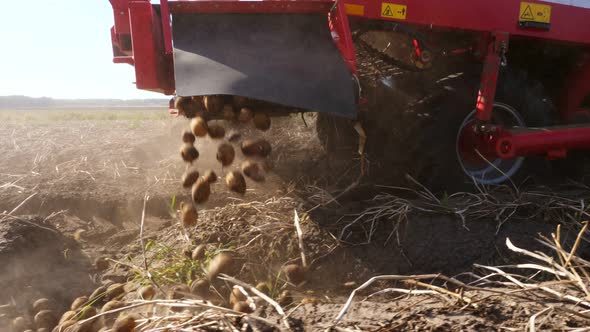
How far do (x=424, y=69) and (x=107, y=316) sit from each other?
254 cm

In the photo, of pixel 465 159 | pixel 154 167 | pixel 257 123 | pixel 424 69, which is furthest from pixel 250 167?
pixel 154 167

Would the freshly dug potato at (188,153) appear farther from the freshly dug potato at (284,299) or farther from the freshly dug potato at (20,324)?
the freshly dug potato at (20,324)

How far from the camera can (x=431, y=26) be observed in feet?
11.4

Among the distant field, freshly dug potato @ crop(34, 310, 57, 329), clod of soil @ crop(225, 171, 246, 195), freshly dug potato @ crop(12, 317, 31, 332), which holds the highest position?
clod of soil @ crop(225, 171, 246, 195)

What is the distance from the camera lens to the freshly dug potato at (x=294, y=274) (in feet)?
8.83

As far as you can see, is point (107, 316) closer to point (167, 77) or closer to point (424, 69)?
point (167, 77)

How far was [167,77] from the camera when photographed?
10.3 ft

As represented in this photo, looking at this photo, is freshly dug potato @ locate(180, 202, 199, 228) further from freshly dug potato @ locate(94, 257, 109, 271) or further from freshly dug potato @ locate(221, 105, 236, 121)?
freshly dug potato @ locate(221, 105, 236, 121)

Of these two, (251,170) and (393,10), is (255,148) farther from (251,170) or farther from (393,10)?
(393,10)

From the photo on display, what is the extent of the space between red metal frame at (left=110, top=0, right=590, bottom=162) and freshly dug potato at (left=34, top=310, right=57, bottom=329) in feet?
4.37

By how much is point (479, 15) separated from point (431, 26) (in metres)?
0.38

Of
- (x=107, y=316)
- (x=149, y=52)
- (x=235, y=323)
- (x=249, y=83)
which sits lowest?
(x=107, y=316)

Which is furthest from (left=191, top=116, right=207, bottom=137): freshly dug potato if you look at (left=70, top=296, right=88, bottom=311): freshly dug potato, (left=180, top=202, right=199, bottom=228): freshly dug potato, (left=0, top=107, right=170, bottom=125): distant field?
(left=0, top=107, right=170, bottom=125): distant field

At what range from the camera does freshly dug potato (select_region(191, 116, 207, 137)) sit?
9.23ft
